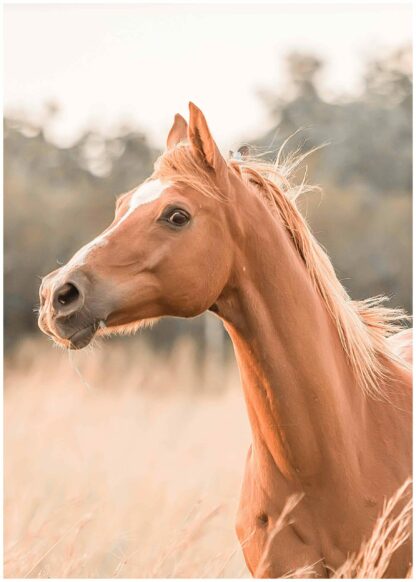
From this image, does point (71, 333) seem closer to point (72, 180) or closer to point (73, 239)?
point (73, 239)

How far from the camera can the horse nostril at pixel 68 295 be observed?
9.49ft

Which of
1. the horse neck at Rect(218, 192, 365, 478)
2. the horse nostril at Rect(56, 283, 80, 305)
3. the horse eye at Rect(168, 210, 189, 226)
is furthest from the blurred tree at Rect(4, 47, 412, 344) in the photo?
the horse nostril at Rect(56, 283, 80, 305)

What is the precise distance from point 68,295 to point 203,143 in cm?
77

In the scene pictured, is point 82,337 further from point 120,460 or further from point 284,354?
point 120,460

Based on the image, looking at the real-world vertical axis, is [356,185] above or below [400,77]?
below

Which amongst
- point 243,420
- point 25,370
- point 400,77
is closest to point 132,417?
point 243,420

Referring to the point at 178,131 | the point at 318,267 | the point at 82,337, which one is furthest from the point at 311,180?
the point at 82,337

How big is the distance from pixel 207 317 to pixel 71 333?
45.9ft

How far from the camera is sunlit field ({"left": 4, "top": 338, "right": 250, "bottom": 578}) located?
17.0ft

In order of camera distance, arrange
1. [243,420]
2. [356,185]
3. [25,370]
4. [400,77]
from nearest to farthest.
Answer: [243,420], [25,370], [356,185], [400,77]

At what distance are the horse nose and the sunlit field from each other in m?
0.80

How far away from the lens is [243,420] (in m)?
10.0

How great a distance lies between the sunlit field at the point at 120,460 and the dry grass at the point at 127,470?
0.06ft

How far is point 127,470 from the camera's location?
8.37m
